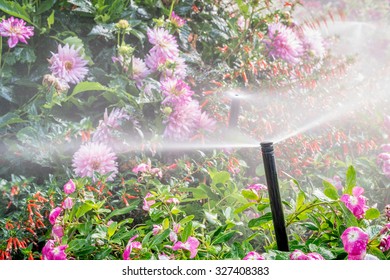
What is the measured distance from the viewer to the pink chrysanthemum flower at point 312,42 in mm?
1813

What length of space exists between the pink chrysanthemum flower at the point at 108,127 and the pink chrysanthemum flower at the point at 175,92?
10 centimetres

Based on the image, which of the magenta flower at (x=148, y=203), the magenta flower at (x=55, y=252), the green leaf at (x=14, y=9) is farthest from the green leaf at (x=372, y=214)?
the green leaf at (x=14, y=9)

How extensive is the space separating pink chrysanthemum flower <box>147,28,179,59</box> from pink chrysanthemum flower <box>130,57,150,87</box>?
4cm

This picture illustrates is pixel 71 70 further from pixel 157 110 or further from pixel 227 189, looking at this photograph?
pixel 227 189

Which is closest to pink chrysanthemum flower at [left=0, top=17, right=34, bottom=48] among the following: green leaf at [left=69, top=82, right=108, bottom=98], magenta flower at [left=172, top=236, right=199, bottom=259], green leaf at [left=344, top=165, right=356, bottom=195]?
green leaf at [left=69, top=82, right=108, bottom=98]

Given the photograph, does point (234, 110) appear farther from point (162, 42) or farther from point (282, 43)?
point (282, 43)

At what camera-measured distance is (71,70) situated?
4.59ft

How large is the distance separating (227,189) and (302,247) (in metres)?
0.25

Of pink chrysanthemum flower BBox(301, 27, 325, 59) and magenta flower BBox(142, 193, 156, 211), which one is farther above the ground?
pink chrysanthemum flower BBox(301, 27, 325, 59)

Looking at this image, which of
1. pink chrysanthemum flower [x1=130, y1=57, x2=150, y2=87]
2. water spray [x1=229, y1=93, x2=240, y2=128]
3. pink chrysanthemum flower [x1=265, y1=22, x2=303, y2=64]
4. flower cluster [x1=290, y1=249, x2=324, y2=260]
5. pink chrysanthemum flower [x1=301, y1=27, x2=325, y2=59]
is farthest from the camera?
pink chrysanthemum flower [x1=301, y1=27, x2=325, y2=59]

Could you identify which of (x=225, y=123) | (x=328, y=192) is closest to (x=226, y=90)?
(x=225, y=123)

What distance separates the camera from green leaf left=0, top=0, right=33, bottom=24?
138cm

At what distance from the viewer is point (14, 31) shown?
4.50 feet

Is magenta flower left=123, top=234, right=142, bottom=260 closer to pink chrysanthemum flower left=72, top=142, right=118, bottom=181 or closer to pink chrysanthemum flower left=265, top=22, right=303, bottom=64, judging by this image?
pink chrysanthemum flower left=72, top=142, right=118, bottom=181
